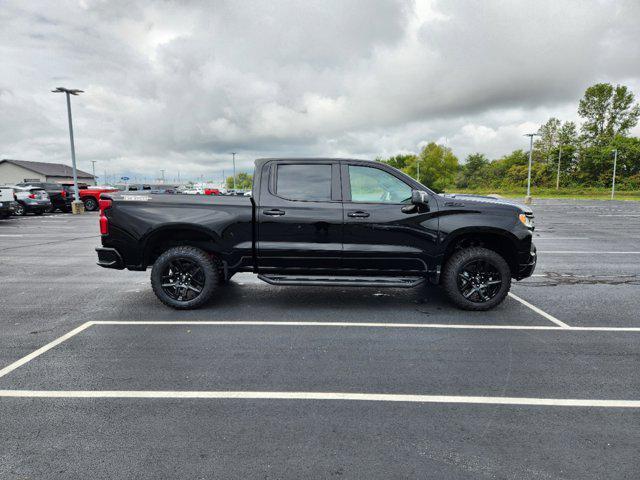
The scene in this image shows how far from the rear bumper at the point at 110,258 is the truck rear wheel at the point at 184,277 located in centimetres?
48

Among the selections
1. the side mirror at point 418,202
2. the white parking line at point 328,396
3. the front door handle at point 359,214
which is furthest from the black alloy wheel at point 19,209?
the side mirror at point 418,202

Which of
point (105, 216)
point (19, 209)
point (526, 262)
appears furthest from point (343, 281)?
point (19, 209)

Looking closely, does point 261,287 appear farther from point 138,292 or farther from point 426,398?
point 426,398

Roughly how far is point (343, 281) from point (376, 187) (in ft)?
4.29

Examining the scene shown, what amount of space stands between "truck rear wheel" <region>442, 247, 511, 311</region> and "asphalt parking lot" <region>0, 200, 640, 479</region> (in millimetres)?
189

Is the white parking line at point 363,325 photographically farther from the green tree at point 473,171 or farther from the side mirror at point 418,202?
the green tree at point 473,171

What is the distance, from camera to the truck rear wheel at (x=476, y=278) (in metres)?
5.16

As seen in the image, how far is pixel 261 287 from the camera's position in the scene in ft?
21.6

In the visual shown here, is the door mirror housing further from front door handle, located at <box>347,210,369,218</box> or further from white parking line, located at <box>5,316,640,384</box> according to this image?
white parking line, located at <box>5,316,640,384</box>

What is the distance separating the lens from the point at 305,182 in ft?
17.4

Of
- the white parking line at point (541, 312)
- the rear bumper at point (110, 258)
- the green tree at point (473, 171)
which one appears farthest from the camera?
the green tree at point (473, 171)

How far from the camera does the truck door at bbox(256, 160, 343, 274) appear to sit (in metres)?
5.15

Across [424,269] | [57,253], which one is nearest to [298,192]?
[424,269]

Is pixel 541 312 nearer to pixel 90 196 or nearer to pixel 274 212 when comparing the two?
pixel 274 212
